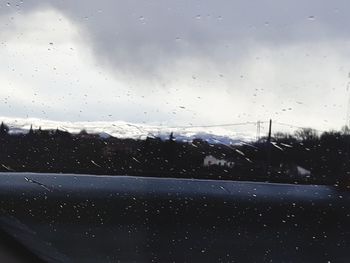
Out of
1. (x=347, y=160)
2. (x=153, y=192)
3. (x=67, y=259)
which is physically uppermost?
(x=347, y=160)

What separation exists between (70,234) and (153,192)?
0.95 metres

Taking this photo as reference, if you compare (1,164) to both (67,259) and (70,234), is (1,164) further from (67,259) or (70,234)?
(67,259)

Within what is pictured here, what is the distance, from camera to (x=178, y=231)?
5.41 m

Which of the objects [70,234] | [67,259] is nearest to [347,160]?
[67,259]

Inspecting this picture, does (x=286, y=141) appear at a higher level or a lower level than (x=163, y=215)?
higher

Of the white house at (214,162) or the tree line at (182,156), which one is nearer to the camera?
the tree line at (182,156)

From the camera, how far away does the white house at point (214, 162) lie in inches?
164

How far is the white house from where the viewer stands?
4.18m

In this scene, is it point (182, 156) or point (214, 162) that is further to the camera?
point (182, 156)

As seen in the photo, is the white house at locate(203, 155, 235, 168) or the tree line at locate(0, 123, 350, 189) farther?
the white house at locate(203, 155, 235, 168)

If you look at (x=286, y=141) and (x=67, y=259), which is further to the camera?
(x=67, y=259)

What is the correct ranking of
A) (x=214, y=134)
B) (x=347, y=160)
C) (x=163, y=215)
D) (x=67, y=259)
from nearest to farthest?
(x=347, y=160) → (x=214, y=134) → (x=67, y=259) → (x=163, y=215)

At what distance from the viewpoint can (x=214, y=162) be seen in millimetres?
4320

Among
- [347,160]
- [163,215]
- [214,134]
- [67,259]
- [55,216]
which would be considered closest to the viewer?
[347,160]
